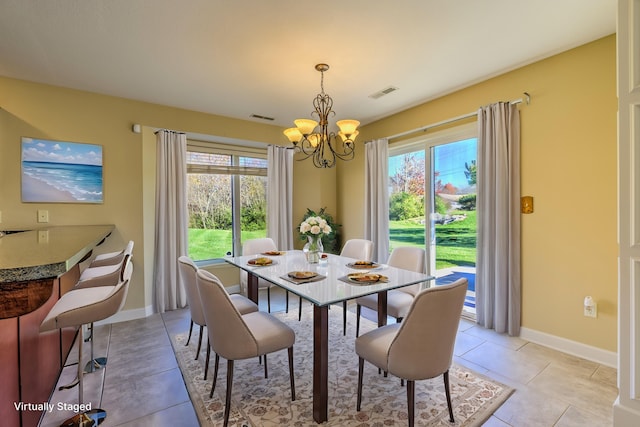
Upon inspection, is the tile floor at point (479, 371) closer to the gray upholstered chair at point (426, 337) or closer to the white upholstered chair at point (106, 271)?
the gray upholstered chair at point (426, 337)

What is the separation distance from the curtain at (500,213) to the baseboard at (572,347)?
120mm

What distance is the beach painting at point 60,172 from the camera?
2.91 metres

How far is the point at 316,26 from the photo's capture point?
81.8 inches

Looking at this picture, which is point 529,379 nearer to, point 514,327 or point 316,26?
point 514,327

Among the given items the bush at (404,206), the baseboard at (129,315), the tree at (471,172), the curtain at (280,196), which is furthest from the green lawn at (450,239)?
the baseboard at (129,315)

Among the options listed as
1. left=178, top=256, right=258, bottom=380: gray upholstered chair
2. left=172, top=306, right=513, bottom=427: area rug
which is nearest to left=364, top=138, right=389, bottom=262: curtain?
left=172, top=306, right=513, bottom=427: area rug

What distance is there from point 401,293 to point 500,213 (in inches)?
51.1

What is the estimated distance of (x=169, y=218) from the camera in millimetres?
3678

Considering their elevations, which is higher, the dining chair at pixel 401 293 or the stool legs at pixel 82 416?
Answer: the dining chair at pixel 401 293

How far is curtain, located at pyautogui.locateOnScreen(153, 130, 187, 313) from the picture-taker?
11.8 ft

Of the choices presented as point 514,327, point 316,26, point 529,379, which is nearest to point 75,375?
point 316,26

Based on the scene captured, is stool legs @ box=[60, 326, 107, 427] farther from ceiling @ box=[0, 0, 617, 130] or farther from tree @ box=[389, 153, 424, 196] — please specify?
tree @ box=[389, 153, 424, 196]

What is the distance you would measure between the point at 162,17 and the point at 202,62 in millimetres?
610

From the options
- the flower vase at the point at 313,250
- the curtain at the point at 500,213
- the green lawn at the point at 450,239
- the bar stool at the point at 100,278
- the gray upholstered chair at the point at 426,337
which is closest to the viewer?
the gray upholstered chair at the point at 426,337
